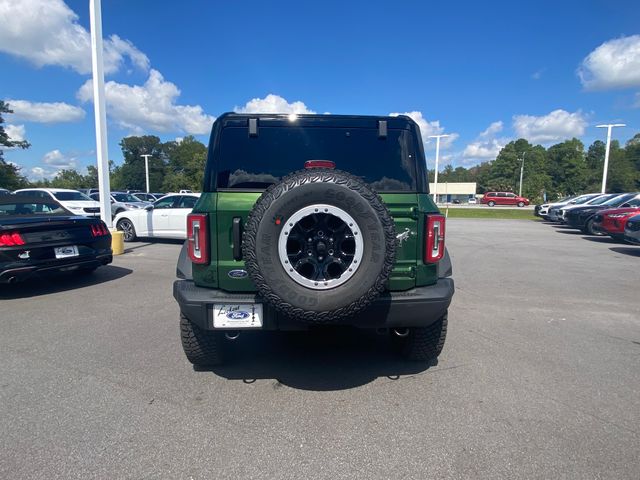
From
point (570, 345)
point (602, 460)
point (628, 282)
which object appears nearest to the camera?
point (602, 460)

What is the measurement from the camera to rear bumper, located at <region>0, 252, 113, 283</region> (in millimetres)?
5156

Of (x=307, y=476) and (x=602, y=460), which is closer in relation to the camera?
(x=307, y=476)

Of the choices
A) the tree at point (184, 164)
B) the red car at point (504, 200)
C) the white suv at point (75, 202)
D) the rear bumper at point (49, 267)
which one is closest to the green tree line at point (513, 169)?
the tree at point (184, 164)

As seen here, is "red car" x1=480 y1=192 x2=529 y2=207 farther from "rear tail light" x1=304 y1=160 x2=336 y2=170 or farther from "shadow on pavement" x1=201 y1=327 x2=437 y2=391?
"rear tail light" x1=304 y1=160 x2=336 y2=170

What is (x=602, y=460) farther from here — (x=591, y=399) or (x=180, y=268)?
(x=180, y=268)

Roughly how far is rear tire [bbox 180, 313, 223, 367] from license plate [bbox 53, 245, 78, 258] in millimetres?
3735

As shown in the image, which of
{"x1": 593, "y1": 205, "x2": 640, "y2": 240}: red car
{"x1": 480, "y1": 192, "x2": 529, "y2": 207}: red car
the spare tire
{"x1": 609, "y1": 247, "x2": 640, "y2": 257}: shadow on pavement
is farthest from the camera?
{"x1": 480, "y1": 192, "x2": 529, "y2": 207}: red car

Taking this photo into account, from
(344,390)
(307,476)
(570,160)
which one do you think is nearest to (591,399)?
(344,390)

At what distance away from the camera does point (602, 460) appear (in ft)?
7.30

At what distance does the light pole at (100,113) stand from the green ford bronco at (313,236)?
8.16 meters

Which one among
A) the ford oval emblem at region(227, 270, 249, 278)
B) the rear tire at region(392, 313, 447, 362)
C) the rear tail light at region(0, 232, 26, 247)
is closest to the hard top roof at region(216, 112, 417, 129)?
the ford oval emblem at region(227, 270, 249, 278)

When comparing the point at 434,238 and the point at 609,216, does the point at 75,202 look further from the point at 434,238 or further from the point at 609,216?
the point at 609,216

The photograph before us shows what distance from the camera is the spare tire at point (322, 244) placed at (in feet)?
8.07

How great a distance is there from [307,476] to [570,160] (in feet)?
302
